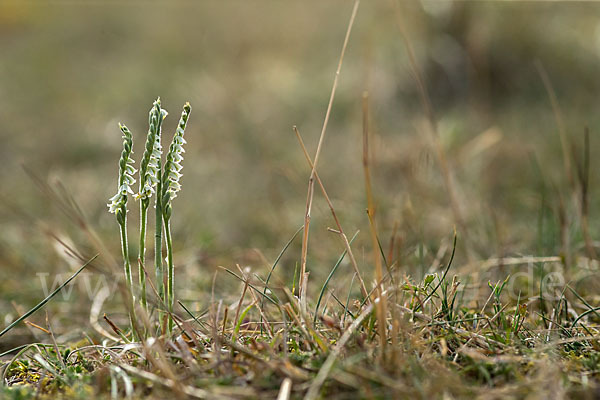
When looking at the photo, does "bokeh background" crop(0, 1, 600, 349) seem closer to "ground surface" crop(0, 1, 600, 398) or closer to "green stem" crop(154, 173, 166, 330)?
"ground surface" crop(0, 1, 600, 398)

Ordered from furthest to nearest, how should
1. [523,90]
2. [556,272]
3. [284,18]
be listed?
1. [284,18]
2. [523,90]
3. [556,272]

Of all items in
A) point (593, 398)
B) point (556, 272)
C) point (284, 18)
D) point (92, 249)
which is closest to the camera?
point (593, 398)

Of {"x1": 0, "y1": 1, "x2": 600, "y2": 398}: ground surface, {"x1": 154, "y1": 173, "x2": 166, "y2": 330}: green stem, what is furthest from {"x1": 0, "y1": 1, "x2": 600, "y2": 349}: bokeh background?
{"x1": 154, "y1": 173, "x2": 166, "y2": 330}: green stem

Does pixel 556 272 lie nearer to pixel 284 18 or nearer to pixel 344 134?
pixel 344 134

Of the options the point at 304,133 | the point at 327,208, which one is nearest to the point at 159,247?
the point at 327,208

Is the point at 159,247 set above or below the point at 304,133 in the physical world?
below

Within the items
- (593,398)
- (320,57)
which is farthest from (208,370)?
(320,57)

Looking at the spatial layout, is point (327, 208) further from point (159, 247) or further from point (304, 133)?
point (159, 247)

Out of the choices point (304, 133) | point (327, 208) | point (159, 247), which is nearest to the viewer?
point (159, 247)
